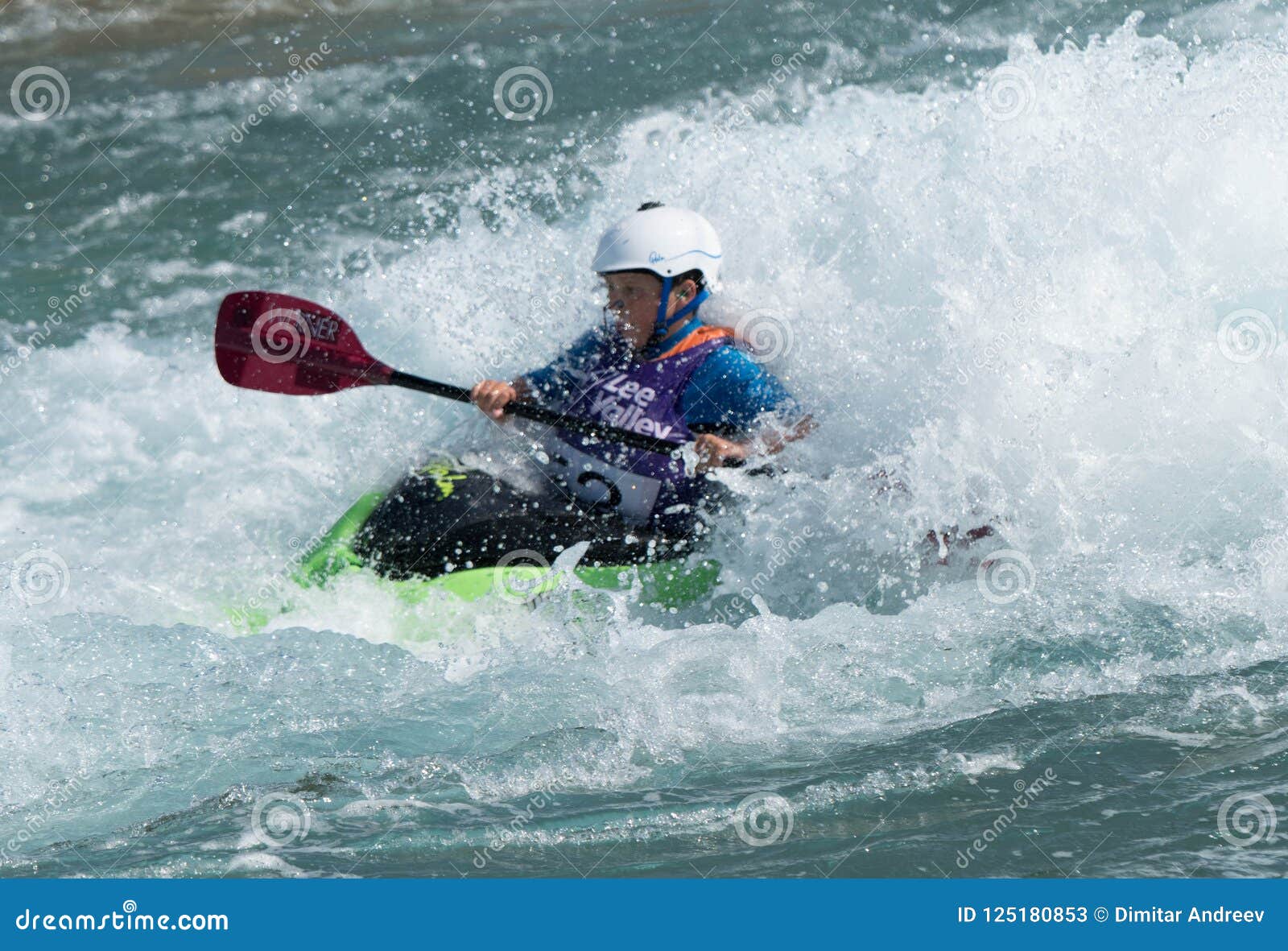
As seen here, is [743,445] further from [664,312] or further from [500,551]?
[500,551]

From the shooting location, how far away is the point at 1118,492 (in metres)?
4.82

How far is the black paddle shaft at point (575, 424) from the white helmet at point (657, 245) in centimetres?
52

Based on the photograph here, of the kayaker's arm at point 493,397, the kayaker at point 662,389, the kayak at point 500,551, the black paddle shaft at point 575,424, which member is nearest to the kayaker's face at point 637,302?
the kayaker at point 662,389

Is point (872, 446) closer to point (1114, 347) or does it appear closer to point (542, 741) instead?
point (1114, 347)

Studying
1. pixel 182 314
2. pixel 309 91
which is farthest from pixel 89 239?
pixel 309 91

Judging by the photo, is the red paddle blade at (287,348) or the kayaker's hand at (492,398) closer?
the kayaker's hand at (492,398)

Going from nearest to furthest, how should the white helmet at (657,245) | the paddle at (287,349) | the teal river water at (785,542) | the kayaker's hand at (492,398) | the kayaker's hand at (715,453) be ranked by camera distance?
the teal river water at (785,542) → the kayaker's hand at (715,453) → the white helmet at (657,245) → the kayaker's hand at (492,398) → the paddle at (287,349)

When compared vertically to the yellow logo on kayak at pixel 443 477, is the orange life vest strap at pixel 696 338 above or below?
above

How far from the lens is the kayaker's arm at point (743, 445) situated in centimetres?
437

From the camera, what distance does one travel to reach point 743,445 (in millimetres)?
4441

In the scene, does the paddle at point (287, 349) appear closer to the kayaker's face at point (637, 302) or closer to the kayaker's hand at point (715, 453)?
the kayaker's face at point (637, 302)

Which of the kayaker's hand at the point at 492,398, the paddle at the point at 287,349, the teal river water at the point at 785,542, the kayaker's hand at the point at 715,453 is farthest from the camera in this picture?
the paddle at the point at 287,349

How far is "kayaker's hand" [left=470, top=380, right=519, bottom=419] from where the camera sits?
4602 millimetres

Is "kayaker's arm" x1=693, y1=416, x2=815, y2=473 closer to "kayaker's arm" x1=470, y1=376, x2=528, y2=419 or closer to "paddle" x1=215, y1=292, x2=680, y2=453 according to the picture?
"kayaker's arm" x1=470, y1=376, x2=528, y2=419
